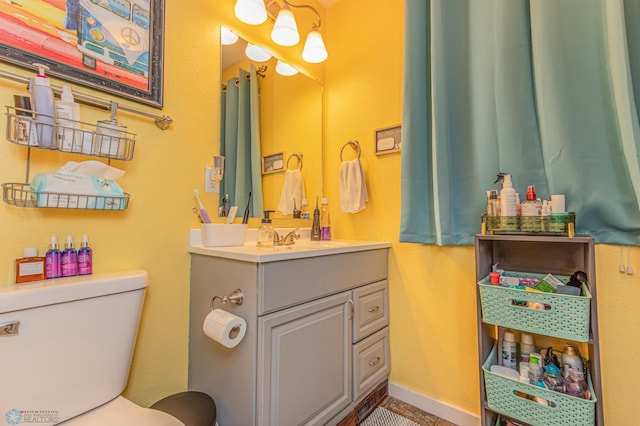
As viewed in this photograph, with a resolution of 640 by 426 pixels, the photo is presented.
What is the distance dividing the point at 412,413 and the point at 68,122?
5.93 ft

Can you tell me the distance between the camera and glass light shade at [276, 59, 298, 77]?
166cm

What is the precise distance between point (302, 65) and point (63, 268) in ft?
5.18

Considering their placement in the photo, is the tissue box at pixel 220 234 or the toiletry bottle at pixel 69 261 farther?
the tissue box at pixel 220 234

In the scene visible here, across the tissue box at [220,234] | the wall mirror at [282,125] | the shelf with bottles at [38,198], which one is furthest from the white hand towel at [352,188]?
the shelf with bottles at [38,198]

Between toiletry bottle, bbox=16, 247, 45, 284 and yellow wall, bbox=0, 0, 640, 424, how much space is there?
28mm

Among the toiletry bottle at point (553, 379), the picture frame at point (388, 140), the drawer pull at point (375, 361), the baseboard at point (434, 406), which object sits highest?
the picture frame at point (388, 140)

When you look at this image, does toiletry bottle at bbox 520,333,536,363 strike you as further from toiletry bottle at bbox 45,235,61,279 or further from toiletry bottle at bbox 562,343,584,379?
Answer: toiletry bottle at bbox 45,235,61,279

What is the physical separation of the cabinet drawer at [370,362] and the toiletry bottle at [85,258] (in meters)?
1.06

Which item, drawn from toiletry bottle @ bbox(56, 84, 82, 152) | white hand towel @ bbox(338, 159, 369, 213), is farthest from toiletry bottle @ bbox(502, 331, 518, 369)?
toiletry bottle @ bbox(56, 84, 82, 152)

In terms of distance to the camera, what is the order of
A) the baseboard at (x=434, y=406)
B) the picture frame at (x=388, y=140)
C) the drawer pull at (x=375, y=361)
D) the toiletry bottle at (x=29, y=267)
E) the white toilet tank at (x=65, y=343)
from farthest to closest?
the picture frame at (x=388, y=140) < the drawer pull at (x=375, y=361) < the baseboard at (x=434, y=406) < the toiletry bottle at (x=29, y=267) < the white toilet tank at (x=65, y=343)

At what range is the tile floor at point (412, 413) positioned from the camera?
1.32m

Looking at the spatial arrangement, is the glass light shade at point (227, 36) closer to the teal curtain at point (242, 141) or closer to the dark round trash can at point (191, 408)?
the teal curtain at point (242, 141)

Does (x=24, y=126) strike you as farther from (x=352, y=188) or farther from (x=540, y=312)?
(x=540, y=312)

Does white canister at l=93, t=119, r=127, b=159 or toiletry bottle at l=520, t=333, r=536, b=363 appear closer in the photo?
white canister at l=93, t=119, r=127, b=159
